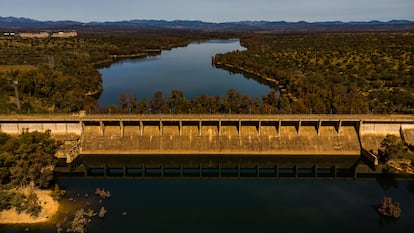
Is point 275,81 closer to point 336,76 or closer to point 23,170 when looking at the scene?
point 336,76

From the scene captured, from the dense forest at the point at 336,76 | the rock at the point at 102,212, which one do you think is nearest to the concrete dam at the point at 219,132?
the dense forest at the point at 336,76

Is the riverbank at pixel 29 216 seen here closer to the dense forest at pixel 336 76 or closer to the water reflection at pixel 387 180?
the water reflection at pixel 387 180

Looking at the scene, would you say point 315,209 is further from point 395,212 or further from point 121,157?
point 121,157

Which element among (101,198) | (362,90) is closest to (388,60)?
(362,90)

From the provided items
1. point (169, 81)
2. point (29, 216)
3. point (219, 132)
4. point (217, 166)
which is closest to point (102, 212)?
point (29, 216)

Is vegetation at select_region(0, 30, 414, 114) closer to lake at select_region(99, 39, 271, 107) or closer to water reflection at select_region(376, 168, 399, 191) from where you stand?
lake at select_region(99, 39, 271, 107)

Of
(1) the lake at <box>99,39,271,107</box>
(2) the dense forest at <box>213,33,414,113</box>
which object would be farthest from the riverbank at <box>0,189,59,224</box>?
(1) the lake at <box>99,39,271,107</box>
